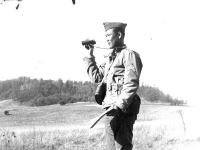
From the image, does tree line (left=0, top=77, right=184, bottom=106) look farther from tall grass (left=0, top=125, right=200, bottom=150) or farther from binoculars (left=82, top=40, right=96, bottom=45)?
binoculars (left=82, top=40, right=96, bottom=45)

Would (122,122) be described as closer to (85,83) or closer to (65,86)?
(65,86)

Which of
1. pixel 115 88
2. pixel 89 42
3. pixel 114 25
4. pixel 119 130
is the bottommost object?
pixel 119 130

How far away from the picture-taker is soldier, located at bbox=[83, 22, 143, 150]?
3193mm

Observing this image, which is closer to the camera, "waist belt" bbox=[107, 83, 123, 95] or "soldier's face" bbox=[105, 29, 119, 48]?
"waist belt" bbox=[107, 83, 123, 95]

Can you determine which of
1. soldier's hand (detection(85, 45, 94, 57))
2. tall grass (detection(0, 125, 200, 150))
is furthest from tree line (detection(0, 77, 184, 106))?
soldier's hand (detection(85, 45, 94, 57))

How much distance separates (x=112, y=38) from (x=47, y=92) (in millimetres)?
21235

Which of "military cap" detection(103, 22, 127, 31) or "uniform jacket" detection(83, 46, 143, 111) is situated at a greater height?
"military cap" detection(103, 22, 127, 31)

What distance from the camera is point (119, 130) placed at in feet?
10.8

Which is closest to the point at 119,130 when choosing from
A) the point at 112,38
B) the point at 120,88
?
the point at 120,88

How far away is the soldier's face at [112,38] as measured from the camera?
3.48 metres

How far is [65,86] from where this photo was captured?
24.4 meters

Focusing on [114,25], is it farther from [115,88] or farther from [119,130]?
[119,130]

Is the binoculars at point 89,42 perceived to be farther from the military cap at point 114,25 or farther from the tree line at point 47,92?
the tree line at point 47,92

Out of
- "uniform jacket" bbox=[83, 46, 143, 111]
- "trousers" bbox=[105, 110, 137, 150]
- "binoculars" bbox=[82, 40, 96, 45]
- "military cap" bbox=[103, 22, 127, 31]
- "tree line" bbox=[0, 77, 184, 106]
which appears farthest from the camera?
"tree line" bbox=[0, 77, 184, 106]
